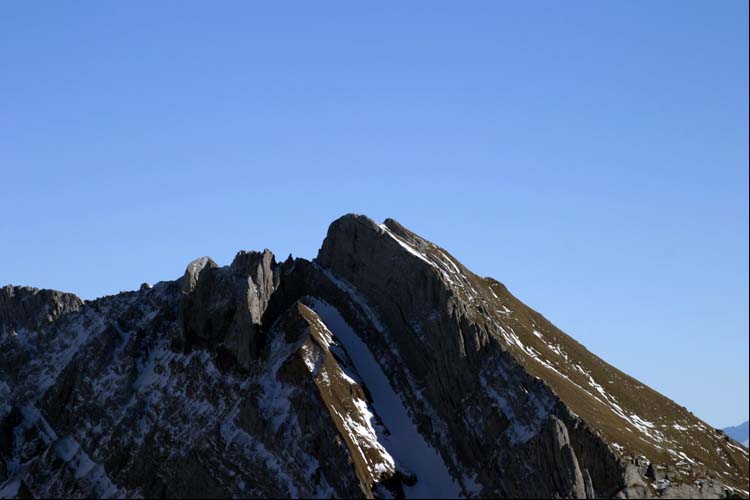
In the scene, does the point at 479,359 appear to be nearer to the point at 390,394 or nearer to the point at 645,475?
the point at 390,394

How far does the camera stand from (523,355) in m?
200

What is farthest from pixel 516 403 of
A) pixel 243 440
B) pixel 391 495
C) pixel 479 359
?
pixel 243 440

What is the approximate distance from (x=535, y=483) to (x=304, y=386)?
36.6 m

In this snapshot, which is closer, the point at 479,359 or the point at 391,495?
the point at 391,495

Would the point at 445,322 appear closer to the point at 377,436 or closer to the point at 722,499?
the point at 377,436

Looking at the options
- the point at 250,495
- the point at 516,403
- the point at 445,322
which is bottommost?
the point at 250,495

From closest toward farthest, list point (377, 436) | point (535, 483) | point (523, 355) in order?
point (535, 483) < point (377, 436) < point (523, 355)

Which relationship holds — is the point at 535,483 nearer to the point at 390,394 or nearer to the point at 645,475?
the point at 645,475

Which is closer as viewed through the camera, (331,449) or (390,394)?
(331,449)

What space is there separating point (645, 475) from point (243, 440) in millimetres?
57583

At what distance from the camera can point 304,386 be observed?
18875cm

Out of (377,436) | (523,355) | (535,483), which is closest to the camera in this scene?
(535,483)

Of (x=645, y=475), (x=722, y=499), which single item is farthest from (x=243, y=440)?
(x=722, y=499)

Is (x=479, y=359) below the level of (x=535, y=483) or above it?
above
